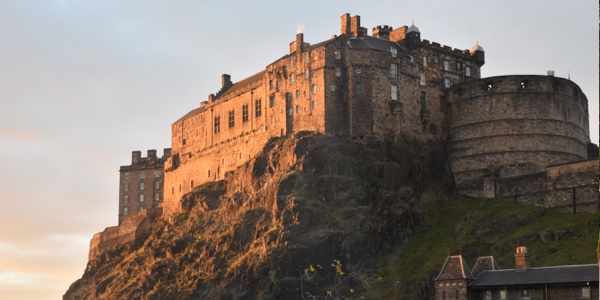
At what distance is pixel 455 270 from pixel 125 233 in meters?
63.1

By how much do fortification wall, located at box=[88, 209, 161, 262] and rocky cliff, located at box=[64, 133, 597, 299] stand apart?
8903 mm

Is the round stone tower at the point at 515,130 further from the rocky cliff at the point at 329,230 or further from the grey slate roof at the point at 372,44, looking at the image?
the grey slate roof at the point at 372,44

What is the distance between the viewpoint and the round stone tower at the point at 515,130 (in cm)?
11069

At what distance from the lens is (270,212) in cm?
10488

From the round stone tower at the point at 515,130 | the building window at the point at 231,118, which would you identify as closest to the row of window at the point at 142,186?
the building window at the point at 231,118

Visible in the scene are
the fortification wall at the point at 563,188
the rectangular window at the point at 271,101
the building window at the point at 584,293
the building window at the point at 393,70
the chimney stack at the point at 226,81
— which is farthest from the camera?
the chimney stack at the point at 226,81

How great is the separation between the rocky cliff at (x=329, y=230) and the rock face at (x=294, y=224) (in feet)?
0.42

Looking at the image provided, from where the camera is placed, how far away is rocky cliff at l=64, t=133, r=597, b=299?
94438mm

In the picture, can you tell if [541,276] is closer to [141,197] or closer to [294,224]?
[294,224]

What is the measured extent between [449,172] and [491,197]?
785 cm

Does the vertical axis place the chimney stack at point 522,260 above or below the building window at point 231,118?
below

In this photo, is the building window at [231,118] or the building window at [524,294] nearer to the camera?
the building window at [524,294]

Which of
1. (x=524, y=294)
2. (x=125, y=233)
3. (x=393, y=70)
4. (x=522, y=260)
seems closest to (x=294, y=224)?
(x=393, y=70)

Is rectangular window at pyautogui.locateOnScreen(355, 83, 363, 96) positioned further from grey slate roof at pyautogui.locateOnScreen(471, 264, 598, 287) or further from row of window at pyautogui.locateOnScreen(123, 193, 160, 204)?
row of window at pyautogui.locateOnScreen(123, 193, 160, 204)
